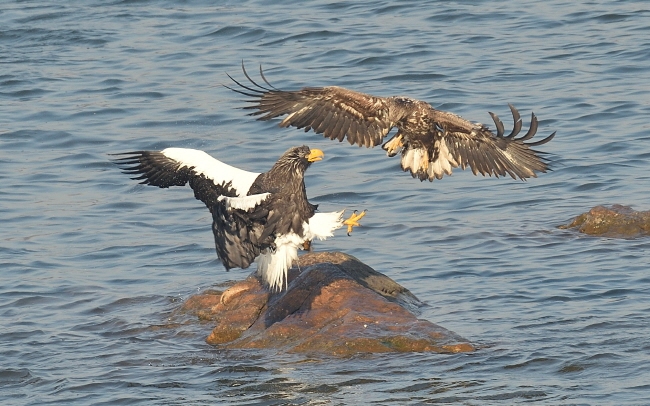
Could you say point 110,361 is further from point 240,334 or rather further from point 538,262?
point 538,262

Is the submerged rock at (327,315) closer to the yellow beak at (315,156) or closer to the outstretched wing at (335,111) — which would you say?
the yellow beak at (315,156)

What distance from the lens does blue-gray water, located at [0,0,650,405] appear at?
648 cm

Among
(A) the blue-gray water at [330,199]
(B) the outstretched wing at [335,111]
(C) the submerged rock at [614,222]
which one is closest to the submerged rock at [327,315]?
(A) the blue-gray water at [330,199]

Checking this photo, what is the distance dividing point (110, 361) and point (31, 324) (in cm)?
107

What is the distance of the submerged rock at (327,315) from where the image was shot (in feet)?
21.6

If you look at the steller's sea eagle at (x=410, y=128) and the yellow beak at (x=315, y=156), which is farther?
the steller's sea eagle at (x=410, y=128)

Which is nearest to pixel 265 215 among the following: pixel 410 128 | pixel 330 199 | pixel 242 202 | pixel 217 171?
pixel 242 202

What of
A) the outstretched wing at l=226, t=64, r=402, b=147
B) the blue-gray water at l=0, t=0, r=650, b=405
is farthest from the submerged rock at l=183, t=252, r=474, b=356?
the outstretched wing at l=226, t=64, r=402, b=147

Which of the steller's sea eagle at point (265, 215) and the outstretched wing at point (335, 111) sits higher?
the outstretched wing at point (335, 111)

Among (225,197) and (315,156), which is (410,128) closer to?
(315,156)

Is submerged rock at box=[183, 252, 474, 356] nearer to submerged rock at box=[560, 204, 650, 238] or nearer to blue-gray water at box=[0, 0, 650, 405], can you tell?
blue-gray water at box=[0, 0, 650, 405]

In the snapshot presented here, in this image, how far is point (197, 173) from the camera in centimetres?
722

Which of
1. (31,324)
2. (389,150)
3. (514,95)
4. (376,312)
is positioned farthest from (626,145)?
(31,324)

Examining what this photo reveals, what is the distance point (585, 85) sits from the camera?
497 inches
